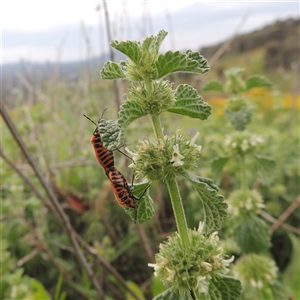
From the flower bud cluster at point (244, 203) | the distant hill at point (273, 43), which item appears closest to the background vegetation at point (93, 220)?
the flower bud cluster at point (244, 203)

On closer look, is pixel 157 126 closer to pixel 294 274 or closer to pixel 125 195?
pixel 125 195

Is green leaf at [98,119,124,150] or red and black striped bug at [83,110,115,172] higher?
green leaf at [98,119,124,150]

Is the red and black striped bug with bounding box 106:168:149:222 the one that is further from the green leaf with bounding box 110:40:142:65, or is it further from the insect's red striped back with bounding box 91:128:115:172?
the green leaf with bounding box 110:40:142:65

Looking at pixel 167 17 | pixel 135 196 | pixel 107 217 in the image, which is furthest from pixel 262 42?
pixel 135 196

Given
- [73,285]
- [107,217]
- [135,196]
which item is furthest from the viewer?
[107,217]

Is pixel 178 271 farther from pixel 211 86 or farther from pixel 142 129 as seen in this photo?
pixel 142 129

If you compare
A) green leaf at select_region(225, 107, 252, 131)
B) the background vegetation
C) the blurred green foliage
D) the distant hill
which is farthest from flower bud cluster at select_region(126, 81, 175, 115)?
the distant hill

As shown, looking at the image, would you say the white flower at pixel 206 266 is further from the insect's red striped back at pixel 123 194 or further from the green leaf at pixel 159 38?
the green leaf at pixel 159 38
